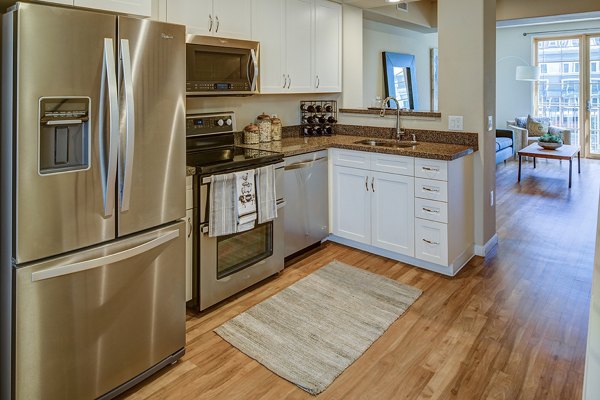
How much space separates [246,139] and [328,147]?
2.39ft

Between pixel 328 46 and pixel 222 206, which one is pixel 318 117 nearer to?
pixel 328 46

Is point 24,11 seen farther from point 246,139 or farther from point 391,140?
point 391,140

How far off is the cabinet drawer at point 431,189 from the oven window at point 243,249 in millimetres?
1183

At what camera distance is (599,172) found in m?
7.32

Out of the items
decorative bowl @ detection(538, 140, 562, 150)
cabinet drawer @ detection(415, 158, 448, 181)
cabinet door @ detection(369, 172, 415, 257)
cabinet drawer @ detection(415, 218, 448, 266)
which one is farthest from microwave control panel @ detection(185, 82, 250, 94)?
decorative bowl @ detection(538, 140, 562, 150)

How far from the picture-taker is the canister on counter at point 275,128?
3.83 meters

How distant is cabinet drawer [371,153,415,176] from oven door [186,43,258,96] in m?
1.15

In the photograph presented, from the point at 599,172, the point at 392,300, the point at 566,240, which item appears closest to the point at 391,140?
the point at 392,300

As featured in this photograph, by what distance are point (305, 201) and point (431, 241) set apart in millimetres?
1068

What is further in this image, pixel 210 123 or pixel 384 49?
pixel 384 49

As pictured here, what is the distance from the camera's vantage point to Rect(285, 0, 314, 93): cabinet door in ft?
12.0

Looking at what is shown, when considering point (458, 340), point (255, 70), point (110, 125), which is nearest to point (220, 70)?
point (255, 70)

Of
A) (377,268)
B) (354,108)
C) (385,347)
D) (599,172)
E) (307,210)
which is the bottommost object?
(385,347)

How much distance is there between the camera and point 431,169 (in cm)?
316
